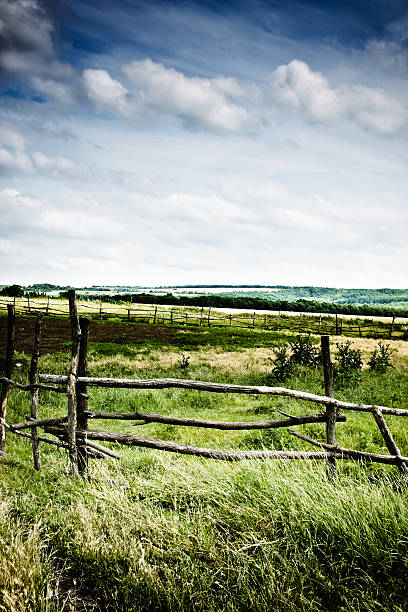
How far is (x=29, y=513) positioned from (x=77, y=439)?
4.04ft

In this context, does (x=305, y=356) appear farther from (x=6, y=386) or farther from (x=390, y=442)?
(x=6, y=386)

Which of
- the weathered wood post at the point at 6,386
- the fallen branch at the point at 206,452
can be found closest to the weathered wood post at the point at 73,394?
the fallen branch at the point at 206,452

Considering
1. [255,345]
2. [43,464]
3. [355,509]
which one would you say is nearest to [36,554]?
[355,509]

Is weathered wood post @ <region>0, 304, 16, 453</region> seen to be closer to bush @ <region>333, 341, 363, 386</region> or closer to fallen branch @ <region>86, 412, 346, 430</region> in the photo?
fallen branch @ <region>86, 412, 346, 430</region>

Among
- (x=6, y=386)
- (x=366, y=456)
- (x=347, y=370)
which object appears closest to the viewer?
(x=366, y=456)

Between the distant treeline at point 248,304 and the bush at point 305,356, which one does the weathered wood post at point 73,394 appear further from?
the distant treeline at point 248,304

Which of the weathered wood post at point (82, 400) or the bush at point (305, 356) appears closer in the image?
the weathered wood post at point (82, 400)

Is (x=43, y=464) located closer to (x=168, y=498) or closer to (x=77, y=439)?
(x=77, y=439)

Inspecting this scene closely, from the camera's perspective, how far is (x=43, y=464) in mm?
6133

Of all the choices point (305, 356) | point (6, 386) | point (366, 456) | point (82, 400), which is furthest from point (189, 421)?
point (305, 356)

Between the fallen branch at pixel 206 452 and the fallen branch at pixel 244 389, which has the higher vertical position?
the fallen branch at pixel 244 389

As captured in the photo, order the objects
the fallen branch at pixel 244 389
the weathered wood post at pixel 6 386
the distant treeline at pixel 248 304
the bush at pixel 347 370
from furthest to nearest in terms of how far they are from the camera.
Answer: the distant treeline at pixel 248 304 → the bush at pixel 347 370 → the weathered wood post at pixel 6 386 → the fallen branch at pixel 244 389

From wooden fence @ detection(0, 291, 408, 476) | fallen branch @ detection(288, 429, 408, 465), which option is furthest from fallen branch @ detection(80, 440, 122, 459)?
fallen branch @ detection(288, 429, 408, 465)

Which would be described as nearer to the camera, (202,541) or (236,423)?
(202,541)
